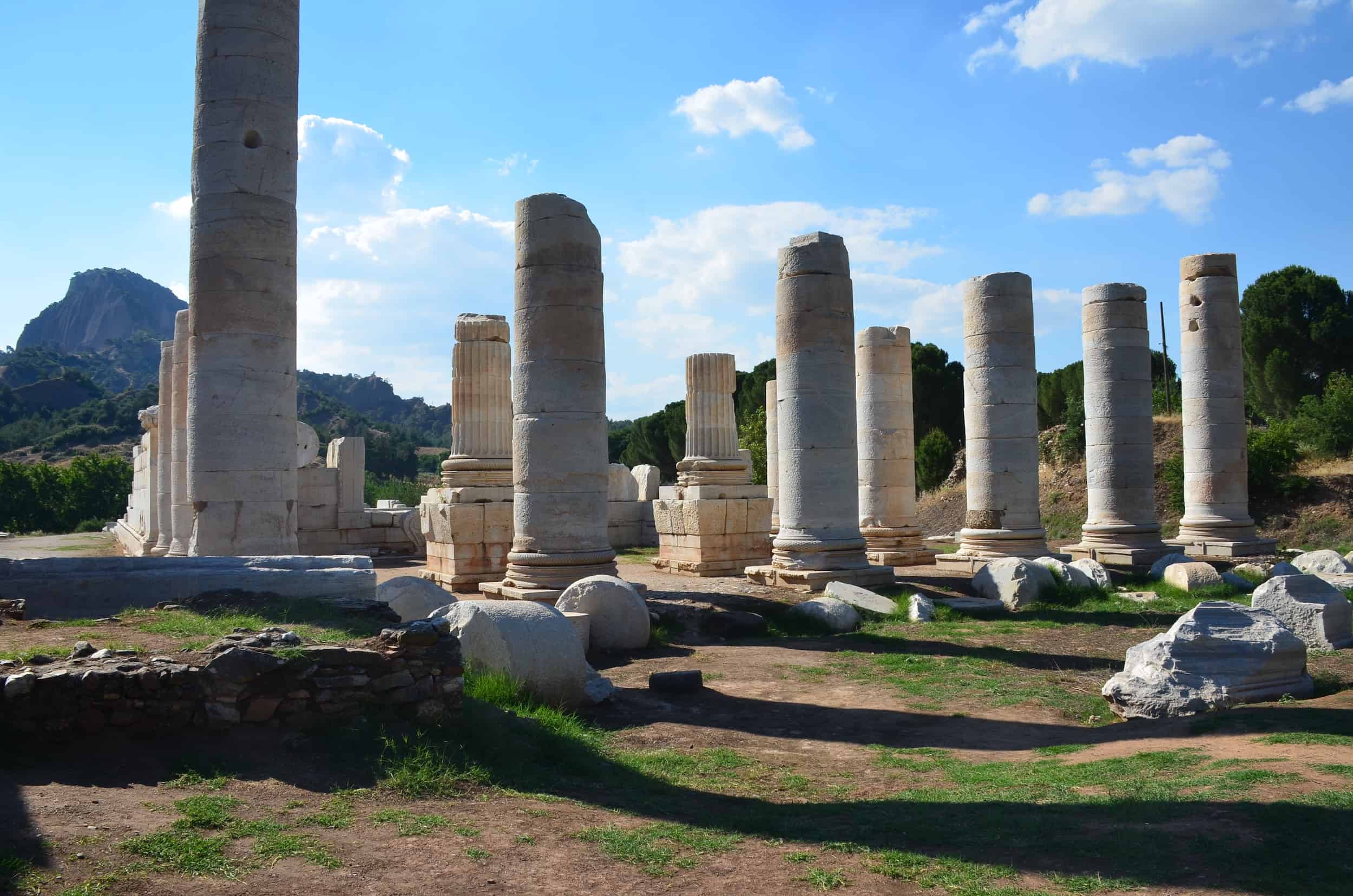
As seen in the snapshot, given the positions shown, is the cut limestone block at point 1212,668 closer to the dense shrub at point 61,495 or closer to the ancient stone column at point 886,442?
the ancient stone column at point 886,442

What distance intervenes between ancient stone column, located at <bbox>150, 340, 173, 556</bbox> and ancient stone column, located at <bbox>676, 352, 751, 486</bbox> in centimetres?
1112

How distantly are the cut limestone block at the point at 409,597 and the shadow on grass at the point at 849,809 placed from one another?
11.7 feet

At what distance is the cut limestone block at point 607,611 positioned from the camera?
1216 centimetres

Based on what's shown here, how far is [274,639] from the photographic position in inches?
275

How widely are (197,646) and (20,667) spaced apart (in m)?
1.43

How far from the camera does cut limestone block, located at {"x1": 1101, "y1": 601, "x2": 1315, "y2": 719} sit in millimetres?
8906

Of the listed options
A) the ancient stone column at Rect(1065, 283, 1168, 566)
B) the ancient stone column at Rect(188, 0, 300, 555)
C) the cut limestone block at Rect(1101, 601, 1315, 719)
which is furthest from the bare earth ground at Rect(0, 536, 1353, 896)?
the ancient stone column at Rect(1065, 283, 1168, 566)

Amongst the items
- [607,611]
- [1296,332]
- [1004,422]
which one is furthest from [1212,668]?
[1296,332]

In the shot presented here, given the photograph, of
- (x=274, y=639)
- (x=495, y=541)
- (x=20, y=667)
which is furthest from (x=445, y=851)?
(x=495, y=541)

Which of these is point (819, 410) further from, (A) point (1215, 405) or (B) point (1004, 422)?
(A) point (1215, 405)

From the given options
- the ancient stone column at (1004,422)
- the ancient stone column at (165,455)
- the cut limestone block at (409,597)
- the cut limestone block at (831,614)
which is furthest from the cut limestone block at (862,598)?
the ancient stone column at (165,455)

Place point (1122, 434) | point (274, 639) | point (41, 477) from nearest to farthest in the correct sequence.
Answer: point (274, 639), point (1122, 434), point (41, 477)

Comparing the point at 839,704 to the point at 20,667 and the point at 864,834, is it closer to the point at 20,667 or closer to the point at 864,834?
the point at 864,834

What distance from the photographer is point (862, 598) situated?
1492 centimetres
